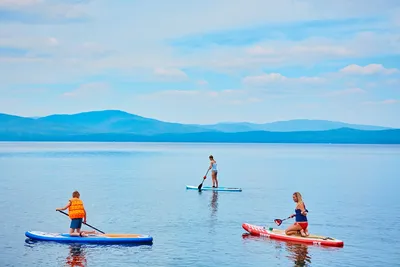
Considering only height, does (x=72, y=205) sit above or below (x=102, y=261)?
above

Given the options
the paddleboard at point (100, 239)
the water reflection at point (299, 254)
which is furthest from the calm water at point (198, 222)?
the paddleboard at point (100, 239)

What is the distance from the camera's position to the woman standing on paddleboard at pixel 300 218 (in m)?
27.4

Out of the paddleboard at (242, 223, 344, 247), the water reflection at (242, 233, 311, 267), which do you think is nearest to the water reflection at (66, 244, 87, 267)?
the water reflection at (242, 233, 311, 267)

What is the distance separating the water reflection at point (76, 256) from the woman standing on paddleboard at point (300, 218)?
31.0 feet

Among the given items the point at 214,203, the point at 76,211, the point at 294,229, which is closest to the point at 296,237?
the point at 294,229

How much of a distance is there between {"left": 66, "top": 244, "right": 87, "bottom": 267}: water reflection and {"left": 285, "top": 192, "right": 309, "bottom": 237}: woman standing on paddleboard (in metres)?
9.45

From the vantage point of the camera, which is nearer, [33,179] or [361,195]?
[361,195]

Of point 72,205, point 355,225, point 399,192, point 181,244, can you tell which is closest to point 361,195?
point 399,192

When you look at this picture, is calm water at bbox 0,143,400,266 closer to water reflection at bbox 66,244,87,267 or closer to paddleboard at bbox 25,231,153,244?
water reflection at bbox 66,244,87,267

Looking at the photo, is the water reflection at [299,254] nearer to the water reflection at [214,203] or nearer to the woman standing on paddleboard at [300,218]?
the woman standing on paddleboard at [300,218]

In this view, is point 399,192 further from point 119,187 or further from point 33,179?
point 33,179

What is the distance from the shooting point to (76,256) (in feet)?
80.7

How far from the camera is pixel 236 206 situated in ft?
140

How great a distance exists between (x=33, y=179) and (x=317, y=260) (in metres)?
50.3
